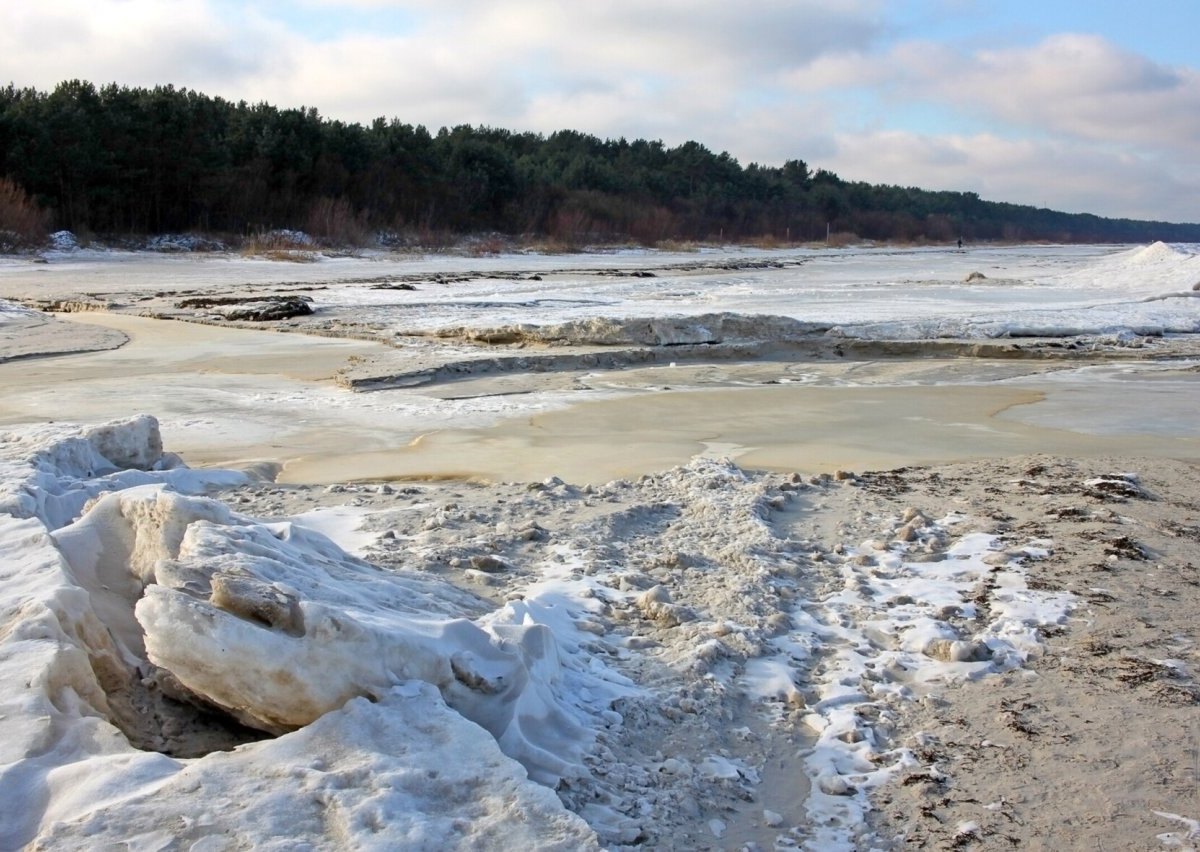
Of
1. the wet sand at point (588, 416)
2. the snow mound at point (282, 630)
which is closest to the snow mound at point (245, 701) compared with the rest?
the snow mound at point (282, 630)

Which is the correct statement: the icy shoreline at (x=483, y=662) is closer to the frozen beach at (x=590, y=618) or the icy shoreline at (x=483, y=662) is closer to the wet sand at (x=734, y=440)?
the frozen beach at (x=590, y=618)

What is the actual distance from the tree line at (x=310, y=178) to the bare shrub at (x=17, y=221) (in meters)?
0.28

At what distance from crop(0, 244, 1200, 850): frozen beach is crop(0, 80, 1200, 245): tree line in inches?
1078

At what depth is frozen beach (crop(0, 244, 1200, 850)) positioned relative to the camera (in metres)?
2.25

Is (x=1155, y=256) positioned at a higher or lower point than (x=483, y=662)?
higher

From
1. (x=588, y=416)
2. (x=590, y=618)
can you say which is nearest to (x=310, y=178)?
(x=588, y=416)

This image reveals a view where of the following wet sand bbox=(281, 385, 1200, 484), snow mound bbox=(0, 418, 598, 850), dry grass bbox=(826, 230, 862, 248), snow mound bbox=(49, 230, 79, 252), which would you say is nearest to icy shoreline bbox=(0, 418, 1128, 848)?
snow mound bbox=(0, 418, 598, 850)

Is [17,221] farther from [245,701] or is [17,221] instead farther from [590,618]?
[245,701]

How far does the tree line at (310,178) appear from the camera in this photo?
114ft

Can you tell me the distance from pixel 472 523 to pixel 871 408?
15.8 feet

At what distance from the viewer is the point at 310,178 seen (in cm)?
4325

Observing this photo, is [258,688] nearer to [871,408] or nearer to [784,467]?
[784,467]

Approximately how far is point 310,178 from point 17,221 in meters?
16.0

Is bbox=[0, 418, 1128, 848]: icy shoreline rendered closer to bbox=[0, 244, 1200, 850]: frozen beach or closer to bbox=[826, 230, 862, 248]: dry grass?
bbox=[0, 244, 1200, 850]: frozen beach
